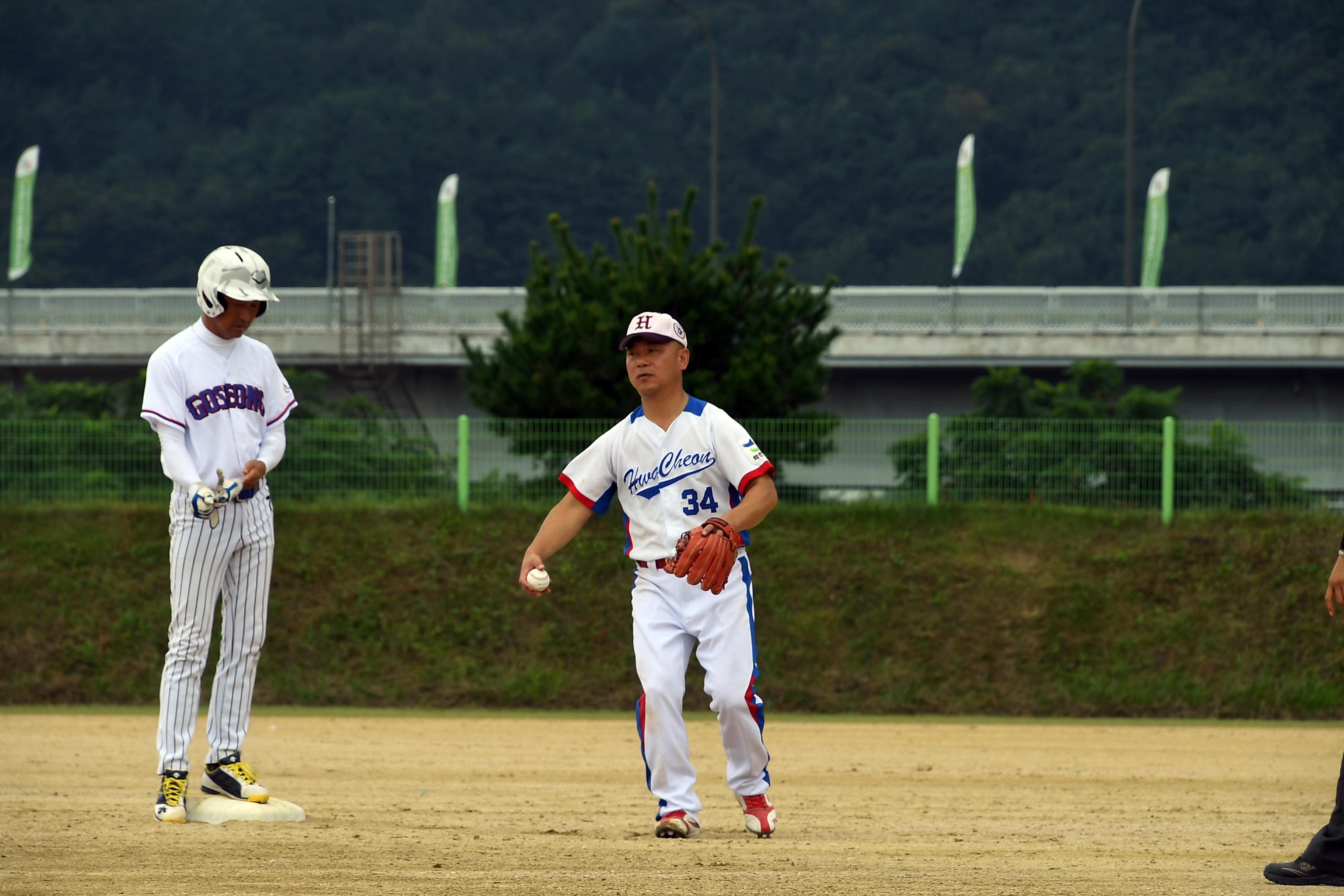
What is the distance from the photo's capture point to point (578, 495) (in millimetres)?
7266

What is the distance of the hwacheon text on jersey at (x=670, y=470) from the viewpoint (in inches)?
275

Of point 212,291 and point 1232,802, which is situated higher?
point 212,291

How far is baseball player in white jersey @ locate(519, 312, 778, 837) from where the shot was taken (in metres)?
6.93

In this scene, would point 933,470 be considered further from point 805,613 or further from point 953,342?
point 953,342

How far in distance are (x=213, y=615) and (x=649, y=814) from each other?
2.25 m

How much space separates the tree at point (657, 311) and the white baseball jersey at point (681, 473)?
33.7 ft

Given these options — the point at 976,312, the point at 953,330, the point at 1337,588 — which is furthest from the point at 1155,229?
the point at 1337,588

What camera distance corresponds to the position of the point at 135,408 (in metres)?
26.3

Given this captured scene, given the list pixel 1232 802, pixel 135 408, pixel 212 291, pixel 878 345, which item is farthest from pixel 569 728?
pixel 878 345

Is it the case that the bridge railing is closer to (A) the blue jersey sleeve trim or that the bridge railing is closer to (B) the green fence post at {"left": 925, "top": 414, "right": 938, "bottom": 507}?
(B) the green fence post at {"left": 925, "top": 414, "right": 938, "bottom": 507}

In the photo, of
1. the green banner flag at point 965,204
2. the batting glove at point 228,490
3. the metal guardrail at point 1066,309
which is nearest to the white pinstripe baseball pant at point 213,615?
the batting glove at point 228,490

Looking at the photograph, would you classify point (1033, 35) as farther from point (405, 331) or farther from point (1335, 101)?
point (405, 331)

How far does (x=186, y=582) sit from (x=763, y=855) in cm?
274

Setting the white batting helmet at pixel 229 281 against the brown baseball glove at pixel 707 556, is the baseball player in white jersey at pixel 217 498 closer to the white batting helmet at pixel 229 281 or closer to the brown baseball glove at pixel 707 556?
the white batting helmet at pixel 229 281
